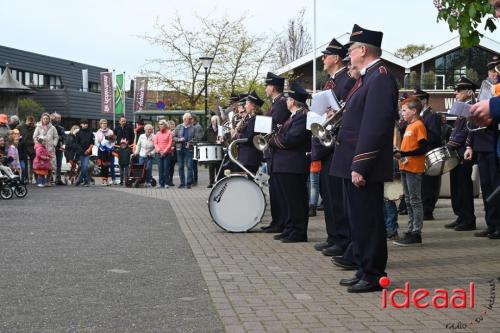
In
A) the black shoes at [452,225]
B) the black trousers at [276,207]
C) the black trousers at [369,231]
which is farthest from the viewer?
the black shoes at [452,225]

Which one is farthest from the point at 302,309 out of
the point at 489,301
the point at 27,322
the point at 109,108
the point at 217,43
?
the point at 217,43

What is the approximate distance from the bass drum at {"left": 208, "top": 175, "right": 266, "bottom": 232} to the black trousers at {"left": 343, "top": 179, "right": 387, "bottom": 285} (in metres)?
4.12

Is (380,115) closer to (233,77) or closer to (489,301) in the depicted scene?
(489,301)

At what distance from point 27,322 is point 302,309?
2036 millimetres

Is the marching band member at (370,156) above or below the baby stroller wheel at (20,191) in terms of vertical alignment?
above

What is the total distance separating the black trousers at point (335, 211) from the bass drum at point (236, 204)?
6.10ft

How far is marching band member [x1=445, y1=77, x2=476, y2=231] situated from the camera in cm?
1137

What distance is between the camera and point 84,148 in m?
23.0

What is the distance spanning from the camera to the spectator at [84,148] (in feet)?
75.7

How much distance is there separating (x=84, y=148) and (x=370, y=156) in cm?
1700

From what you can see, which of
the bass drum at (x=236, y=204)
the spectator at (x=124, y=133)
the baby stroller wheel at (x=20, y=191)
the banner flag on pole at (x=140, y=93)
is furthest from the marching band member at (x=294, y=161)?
the banner flag on pole at (x=140, y=93)

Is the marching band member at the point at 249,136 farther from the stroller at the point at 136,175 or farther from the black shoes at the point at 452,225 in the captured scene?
the stroller at the point at 136,175

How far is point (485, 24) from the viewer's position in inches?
358

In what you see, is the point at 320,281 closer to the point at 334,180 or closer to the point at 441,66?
the point at 334,180
